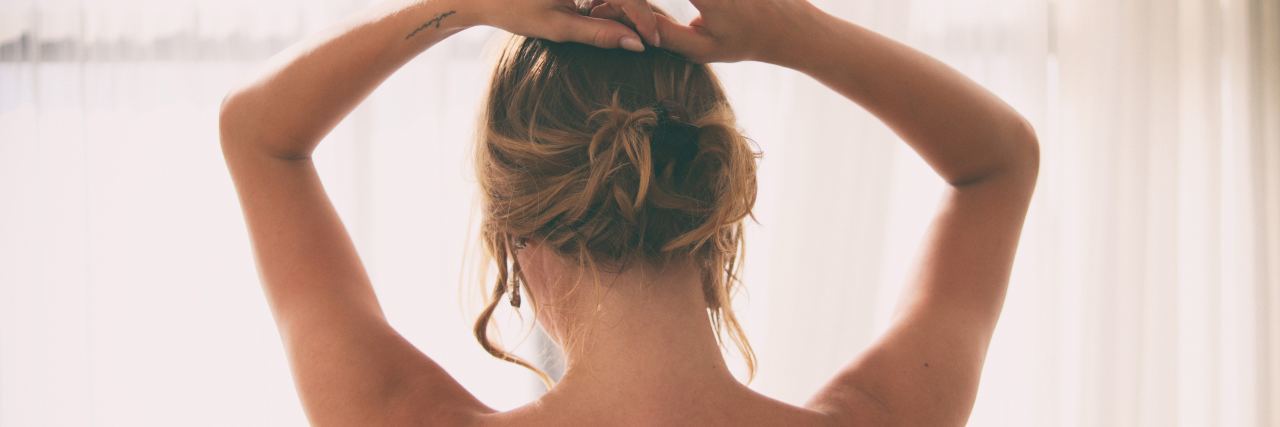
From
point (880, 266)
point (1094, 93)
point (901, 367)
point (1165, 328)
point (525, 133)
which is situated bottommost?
point (1165, 328)

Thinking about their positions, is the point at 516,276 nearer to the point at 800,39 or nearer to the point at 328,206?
the point at 328,206

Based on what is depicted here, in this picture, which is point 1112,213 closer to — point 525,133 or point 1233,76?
point 1233,76

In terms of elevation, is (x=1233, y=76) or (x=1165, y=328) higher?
(x=1233, y=76)

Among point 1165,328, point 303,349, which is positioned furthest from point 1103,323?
point 303,349

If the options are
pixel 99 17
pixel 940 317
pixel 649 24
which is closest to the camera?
pixel 649 24

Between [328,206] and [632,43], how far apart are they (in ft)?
1.07

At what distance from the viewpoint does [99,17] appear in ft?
5.17

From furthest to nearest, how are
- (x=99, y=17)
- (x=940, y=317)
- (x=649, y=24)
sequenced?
(x=99, y=17) → (x=940, y=317) → (x=649, y=24)

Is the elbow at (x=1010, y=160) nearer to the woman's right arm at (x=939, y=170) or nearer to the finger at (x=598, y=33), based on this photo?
the woman's right arm at (x=939, y=170)

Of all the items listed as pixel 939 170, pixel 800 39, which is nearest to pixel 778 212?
pixel 939 170

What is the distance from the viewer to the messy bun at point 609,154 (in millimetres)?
650

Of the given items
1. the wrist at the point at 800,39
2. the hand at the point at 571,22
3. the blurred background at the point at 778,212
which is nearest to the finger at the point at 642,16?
the hand at the point at 571,22

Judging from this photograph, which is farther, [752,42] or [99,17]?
[99,17]

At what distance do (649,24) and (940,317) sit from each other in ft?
1.26
